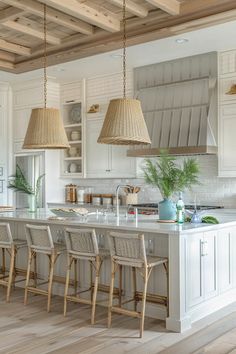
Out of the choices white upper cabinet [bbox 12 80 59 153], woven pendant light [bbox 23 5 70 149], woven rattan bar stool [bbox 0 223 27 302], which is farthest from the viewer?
white upper cabinet [bbox 12 80 59 153]

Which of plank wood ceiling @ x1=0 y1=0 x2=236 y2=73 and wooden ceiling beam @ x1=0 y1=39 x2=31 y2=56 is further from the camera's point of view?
wooden ceiling beam @ x1=0 y1=39 x2=31 y2=56

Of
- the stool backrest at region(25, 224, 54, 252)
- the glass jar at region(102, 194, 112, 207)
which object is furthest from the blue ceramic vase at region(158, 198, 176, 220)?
the glass jar at region(102, 194, 112, 207)

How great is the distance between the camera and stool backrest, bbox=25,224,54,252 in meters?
4.68

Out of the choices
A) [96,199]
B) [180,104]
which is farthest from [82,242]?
[96,199]

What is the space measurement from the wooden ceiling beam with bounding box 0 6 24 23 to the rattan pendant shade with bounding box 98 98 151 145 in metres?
1.91

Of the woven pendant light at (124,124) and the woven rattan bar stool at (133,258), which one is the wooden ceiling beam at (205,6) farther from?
the woven rattan bar stool at (133,258)

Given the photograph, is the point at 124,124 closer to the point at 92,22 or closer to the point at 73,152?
the point at 92,22

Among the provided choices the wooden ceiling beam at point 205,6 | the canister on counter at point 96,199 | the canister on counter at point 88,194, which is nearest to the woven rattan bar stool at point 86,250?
the wooden ceiling beam at point 205,6

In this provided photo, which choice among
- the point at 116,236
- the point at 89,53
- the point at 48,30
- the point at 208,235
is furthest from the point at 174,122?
the point at 116,236

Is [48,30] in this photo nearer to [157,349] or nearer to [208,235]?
[208,235]

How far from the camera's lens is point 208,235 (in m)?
4.45

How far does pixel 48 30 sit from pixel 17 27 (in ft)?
1.58

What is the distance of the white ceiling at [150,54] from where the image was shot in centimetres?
554

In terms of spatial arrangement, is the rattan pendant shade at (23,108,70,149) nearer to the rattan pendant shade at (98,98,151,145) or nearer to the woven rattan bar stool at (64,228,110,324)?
the rattan pendant shade at (98,98,151,145)
